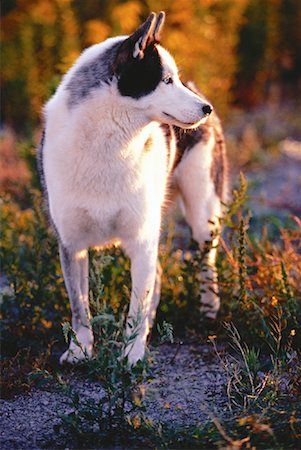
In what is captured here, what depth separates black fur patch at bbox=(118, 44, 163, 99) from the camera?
368cm

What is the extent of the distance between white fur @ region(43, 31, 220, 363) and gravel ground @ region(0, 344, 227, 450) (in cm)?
24

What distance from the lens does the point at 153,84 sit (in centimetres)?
372

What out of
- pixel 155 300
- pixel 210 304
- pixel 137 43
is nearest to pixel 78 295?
pixel 155 300

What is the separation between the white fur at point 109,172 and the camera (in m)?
3.74

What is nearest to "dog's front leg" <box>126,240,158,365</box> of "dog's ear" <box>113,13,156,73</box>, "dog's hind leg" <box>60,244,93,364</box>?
"dog's hind leg" <box>60,244,93,364</box>

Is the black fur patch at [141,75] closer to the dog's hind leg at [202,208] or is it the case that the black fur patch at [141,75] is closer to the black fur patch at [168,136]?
the black fur patch at [168,136]

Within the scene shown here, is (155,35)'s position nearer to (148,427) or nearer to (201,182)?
(201,182)

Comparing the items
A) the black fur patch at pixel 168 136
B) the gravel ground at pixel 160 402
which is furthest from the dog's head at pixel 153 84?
the gravel ground at pixel 160 402

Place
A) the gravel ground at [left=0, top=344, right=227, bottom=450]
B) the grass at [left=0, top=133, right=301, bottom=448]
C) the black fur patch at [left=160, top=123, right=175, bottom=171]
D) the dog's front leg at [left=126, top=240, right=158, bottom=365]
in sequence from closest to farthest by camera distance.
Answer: the grass at [left=0, top=133, right=301, bottom=448]
the gravel ground at [left=0, top=344, right=227, bottom=450]
the dog's front leg at [left=126, top=240, right=158, bottom=365]
the black fur patch at [left=160, top=123, right=175, bottom=171]

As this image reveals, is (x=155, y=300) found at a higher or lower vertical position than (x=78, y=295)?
lower

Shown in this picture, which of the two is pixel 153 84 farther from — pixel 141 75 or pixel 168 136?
pixel 168 136

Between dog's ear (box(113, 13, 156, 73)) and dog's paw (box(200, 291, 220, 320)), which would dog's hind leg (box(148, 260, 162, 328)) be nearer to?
dog's paw (box(200, 291, 220, 320))

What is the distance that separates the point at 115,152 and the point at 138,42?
1.74ft

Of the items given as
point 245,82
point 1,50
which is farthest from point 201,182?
point 245,82
